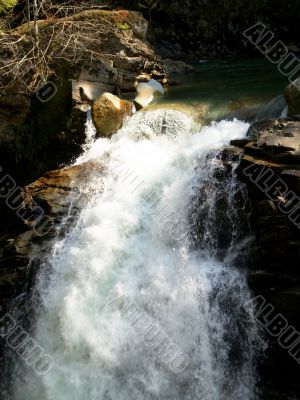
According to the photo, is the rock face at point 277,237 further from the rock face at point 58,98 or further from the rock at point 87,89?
the rock at point 87,89

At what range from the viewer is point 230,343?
18.4 ft

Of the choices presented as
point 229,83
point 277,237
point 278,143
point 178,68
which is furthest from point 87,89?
point 277,237

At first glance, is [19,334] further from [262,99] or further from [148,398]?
[262,99]

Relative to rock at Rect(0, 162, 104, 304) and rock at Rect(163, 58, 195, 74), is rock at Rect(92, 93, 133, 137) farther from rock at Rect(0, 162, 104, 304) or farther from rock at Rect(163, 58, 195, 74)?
rock at Rect(163, 58, 195, 74)

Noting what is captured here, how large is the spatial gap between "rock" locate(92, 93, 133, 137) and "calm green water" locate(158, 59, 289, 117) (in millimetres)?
1356

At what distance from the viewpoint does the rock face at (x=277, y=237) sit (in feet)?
17.4

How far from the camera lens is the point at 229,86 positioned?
10555mm

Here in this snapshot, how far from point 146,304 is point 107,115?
13.4 feet

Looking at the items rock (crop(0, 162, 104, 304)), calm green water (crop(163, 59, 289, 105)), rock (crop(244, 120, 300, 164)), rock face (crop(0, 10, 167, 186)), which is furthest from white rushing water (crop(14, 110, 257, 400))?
calm green water (crop(163, 59, 289, 105))

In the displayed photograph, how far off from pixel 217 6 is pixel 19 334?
13122 mm

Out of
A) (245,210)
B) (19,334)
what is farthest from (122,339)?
(245,210)

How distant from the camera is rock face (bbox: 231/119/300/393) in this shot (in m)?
5.31

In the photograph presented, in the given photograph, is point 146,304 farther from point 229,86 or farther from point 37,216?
point 229,86

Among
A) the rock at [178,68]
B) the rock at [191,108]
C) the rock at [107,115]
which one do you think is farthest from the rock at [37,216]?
the rock at [178,68]
